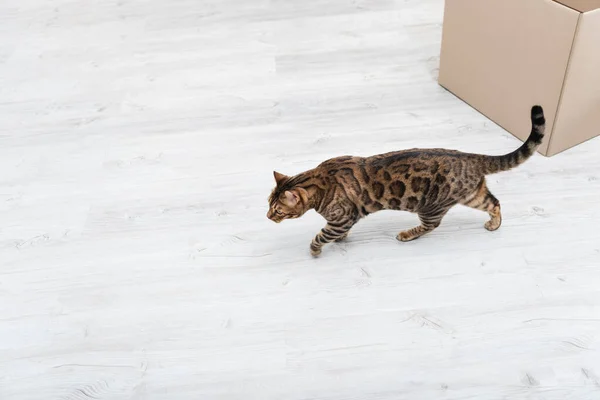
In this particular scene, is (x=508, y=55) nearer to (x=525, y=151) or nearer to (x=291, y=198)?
(x=525, y=151)

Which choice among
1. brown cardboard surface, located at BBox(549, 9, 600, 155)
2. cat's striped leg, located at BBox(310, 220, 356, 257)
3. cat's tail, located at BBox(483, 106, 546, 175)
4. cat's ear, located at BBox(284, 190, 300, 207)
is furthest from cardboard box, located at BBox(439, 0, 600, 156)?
cat's ear, located at BBox(284, 190, 300, 207)

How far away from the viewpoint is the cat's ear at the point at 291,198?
132 centimetres

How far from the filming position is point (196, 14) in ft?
9.30

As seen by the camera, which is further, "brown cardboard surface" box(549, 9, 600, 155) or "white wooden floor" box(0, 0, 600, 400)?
"brown cardboard surface" box(549, 9, 600, 155)

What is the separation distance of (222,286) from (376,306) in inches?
17.3

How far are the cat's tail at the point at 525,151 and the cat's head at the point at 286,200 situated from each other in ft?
1.62

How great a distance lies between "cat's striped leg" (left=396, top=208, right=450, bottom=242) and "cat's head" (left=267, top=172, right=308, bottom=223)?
1.11 feet

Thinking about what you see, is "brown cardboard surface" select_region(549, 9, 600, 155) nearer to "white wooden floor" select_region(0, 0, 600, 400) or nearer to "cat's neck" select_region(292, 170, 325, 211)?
"white wooden floor" select_region(0, 0, 600, 400)

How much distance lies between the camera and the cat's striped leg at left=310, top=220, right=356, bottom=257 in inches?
56.0

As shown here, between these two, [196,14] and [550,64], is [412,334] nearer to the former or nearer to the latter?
[550,64]

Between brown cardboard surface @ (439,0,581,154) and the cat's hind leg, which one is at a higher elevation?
brown cardboard surface @ (439,0,581,154)

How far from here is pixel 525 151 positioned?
52.8 inches

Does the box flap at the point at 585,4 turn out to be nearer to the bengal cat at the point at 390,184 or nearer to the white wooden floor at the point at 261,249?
the white wooden floor at the point at 261,249

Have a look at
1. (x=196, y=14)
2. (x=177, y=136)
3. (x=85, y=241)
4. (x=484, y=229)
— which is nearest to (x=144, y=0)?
(x=196, y=14)
